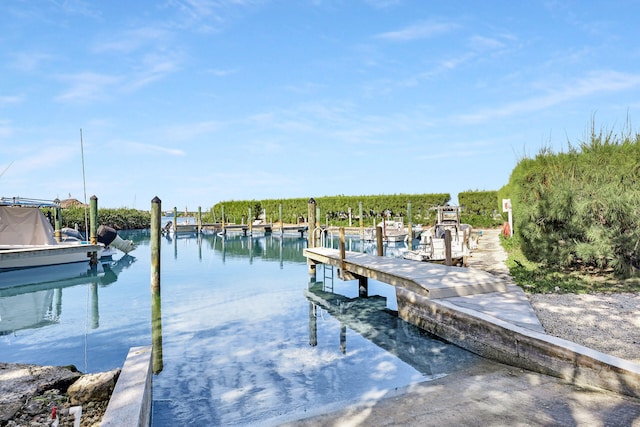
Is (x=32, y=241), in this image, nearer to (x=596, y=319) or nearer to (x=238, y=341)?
(x=238, y=341)

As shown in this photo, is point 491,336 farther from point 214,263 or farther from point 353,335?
point 214,263

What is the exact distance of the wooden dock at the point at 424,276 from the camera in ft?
25.2

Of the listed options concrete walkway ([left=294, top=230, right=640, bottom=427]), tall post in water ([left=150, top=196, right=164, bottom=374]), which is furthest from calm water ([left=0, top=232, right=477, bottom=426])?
concrete walkway ([left=294, top=230, right=640, bottom=427])

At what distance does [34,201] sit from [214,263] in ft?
26.8

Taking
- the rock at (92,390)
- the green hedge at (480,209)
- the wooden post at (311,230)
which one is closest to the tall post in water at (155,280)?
the rock at (92,390)

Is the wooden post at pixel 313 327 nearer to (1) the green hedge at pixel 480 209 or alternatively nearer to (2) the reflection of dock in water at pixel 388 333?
(2) the reflection of dock in water at pixel 388 333

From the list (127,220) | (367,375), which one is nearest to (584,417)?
(367,375)

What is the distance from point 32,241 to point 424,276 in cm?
1695

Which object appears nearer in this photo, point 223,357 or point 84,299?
point 223,357

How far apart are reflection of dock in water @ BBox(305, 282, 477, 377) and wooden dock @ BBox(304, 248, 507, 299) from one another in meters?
0.75

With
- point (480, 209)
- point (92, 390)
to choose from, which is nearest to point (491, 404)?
point (92, 390)

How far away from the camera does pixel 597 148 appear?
11.8 meters

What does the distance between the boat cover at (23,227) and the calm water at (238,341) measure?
367 cm

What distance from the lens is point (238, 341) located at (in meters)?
7.87
